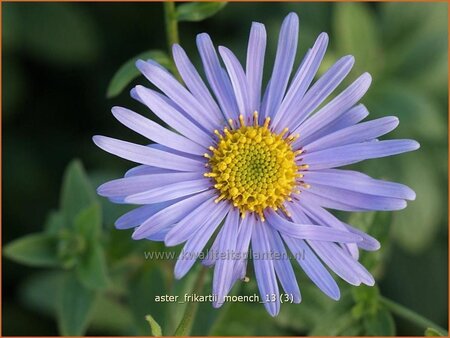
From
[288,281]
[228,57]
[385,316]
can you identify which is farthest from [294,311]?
[228,57]

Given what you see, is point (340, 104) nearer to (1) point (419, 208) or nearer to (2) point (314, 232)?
(2) point (314, 232)

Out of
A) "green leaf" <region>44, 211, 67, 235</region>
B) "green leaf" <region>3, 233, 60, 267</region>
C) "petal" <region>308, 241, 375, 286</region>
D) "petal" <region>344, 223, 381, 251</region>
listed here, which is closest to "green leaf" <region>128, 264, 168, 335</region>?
"green leaf" <region>3, 233, 60, 267</region>

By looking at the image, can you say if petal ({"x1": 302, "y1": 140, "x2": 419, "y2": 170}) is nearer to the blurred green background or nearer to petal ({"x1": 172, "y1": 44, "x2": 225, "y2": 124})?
petal ({"x1": 172, "y1": 44, "x2": 225, "y2": 124})

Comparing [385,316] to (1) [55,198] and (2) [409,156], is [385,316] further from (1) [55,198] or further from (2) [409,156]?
(1) [55,198]

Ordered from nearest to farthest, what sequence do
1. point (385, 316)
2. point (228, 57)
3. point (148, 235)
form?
point (148, 235), point (228, 57), point (385, 316)

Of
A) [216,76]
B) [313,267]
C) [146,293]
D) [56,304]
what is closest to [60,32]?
[56,304]

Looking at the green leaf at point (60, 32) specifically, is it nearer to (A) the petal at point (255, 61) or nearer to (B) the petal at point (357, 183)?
(A) the petal at point (255, 61)

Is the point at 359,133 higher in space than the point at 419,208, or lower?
higher
